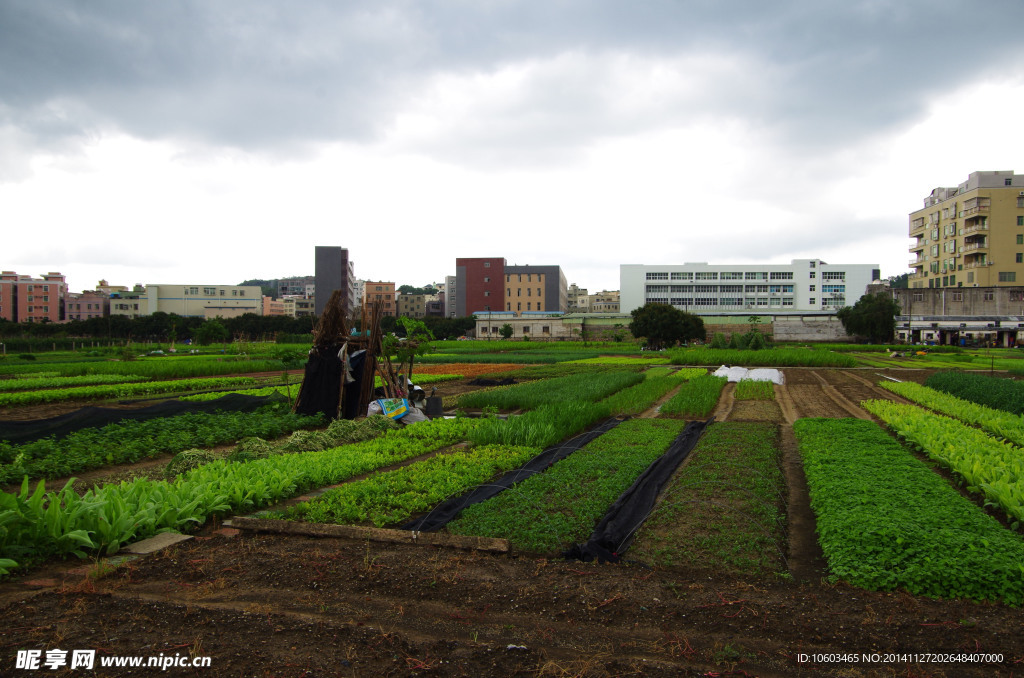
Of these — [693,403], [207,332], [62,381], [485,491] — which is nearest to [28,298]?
[207,332]

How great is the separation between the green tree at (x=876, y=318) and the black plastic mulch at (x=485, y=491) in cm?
6417

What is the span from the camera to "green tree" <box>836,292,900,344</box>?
61594mm

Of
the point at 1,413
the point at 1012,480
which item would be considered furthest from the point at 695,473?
the point at 1,413

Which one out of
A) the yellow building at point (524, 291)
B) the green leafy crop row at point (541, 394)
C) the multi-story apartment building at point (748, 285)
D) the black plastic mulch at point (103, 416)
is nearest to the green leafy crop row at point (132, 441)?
the black plastic mulch at point (103, 416)

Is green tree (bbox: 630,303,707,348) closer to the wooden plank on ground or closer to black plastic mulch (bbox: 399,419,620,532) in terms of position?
black plastic mulch (bbox: 399,419,620,532)

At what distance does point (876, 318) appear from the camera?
204ft

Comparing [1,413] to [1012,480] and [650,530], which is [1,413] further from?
[1012,480]

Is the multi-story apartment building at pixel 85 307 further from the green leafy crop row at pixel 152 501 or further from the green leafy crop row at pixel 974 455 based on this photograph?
the green leafy crop row at pixel 974 455

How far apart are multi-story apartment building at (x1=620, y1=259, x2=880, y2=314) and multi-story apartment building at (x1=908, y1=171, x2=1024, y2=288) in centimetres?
2043

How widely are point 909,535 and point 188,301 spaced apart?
116 m

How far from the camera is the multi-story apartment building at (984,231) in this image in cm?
6425

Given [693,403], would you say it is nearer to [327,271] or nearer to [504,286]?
[504,286]

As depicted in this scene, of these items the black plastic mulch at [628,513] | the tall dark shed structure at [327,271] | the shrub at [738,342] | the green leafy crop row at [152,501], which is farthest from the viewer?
the tall dark shed structure at [327,271]

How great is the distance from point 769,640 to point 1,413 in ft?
66.1
